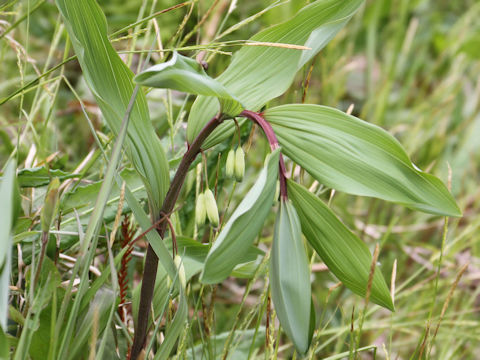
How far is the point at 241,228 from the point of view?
0.48 meters

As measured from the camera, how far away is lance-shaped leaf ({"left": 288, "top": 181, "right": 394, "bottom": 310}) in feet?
1.81

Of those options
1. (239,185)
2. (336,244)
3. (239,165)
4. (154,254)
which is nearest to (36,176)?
(154,254)

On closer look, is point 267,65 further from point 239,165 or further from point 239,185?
point 239,185

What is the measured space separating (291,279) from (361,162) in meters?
0.14

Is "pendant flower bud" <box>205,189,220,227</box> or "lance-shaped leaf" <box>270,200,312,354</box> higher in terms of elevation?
"pendant flower bud" <box>205,189,220,227</box>

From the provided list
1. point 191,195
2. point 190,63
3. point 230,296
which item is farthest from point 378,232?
point 190,63

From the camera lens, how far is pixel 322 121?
556mm

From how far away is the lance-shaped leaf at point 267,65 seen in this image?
0.60 meters

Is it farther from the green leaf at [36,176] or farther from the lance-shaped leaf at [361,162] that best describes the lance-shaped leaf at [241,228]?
the green leaf at [36,176]

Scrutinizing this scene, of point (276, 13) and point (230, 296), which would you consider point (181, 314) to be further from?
point (276, 13)

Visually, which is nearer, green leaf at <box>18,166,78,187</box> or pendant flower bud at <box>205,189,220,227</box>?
pendant flower bud at <box>205,189,220,227</box>

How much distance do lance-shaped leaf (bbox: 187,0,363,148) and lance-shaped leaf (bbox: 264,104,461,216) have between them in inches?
2.9

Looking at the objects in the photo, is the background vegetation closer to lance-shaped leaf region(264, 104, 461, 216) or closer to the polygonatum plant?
the polygonatum plant

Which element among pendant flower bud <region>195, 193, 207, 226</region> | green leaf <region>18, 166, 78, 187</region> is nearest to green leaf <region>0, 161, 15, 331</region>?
pendant flower bud <region>195, 193, 207, 226</region>
